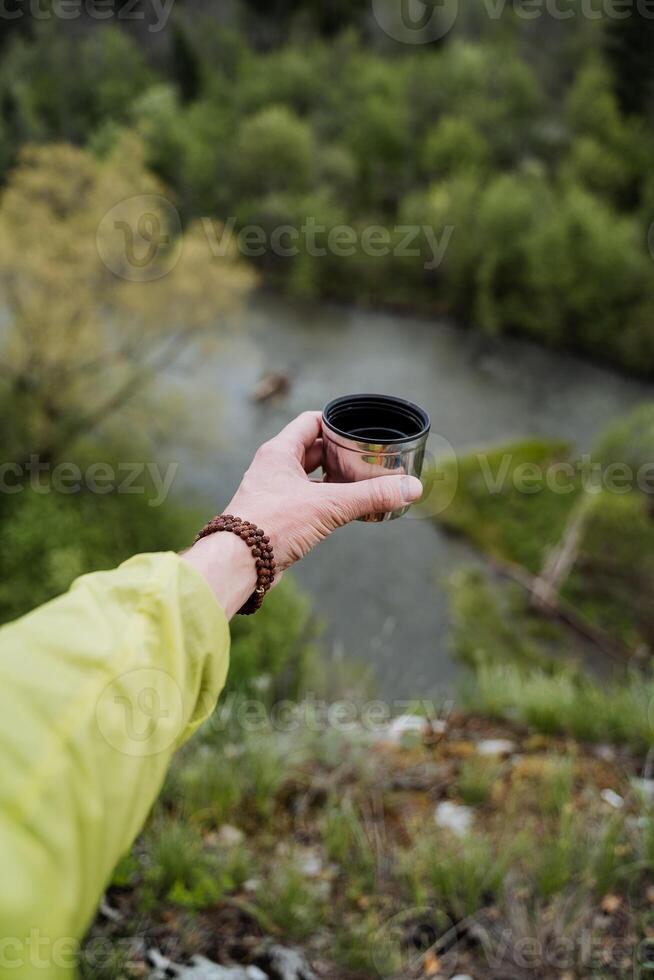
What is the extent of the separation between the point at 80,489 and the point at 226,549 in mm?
10362

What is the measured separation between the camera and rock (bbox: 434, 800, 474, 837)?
2.97 metres

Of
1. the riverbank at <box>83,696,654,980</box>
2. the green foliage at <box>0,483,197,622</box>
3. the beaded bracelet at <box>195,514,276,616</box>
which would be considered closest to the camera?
the beaded bracelet at <box>195,514,276,616</box>

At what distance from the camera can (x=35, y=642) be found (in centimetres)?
75

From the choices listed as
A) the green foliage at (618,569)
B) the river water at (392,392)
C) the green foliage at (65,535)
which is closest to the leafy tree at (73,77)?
the river water at (392,392)

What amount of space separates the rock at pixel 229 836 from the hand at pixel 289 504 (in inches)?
69.5

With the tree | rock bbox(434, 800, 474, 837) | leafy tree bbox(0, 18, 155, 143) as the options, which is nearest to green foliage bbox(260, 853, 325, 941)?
rock bbox(434, 800, 474, 837)

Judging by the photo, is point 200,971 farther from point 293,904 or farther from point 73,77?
point 73,77

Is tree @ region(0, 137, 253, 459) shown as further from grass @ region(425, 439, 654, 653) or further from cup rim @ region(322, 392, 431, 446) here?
cup rim @ region(322, 392, 431, 446)

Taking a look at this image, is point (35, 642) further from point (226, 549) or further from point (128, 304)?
point (128, 304)

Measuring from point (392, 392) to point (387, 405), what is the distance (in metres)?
13.4

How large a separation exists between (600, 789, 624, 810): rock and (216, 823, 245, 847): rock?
136 centimetres

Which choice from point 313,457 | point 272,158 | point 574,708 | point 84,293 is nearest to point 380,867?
point 574,708

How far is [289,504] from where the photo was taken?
4.40 feet

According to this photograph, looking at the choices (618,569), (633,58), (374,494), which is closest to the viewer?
(374,494)
